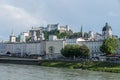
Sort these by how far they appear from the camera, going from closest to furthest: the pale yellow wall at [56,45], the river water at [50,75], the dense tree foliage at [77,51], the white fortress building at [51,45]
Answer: the river water at [50,75]
the dense tree foliage at [77,51]
the white fortress building at [51,45]
the pale yellow wall at [56,45]

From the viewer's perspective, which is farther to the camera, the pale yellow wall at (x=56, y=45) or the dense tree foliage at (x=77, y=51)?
the pale yellow wall at (x=56, y=45)

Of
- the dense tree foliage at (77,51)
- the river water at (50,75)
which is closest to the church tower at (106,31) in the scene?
the dense tree foliage at (77,51)

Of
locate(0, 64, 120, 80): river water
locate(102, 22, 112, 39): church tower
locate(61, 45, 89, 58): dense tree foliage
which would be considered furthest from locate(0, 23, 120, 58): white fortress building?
locate(0, 64, 120, 80): river water

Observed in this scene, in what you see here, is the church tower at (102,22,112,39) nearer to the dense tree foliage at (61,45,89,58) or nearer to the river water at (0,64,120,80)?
the dense tree foliage at (61,45,89,58)

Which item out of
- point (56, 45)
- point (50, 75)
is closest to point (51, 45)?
point (56, 45)

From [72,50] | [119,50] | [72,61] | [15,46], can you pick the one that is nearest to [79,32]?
[15,46]

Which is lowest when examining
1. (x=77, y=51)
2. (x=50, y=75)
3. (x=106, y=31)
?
(x=50, y=75)

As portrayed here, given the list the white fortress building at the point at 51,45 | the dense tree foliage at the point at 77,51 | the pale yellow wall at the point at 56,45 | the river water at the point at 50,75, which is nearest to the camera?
the river water at the point at 50,75

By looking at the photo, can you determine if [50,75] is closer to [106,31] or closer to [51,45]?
[106,31]

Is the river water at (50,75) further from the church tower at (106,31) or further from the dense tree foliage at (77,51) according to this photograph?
the church tower at (106,31)

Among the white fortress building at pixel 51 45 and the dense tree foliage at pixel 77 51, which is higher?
the white fortress building at pixel 51 45

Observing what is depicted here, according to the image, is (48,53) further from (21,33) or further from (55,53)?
(21,33)

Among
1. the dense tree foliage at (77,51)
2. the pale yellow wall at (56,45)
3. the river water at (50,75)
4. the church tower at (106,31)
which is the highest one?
the church tower at (106,31)

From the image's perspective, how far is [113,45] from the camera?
89062 mm
